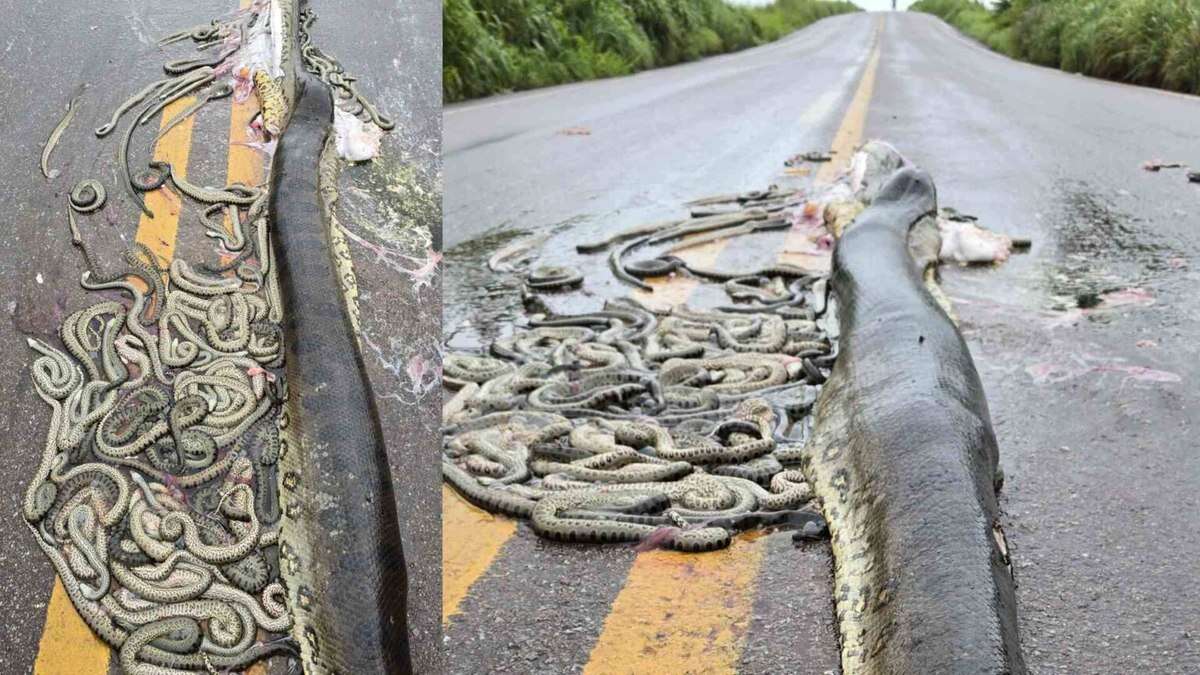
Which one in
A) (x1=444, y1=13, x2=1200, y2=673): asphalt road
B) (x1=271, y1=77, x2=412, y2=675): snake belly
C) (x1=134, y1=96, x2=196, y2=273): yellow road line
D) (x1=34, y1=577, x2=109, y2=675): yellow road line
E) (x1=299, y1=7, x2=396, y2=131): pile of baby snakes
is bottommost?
(x1=444, y1=13, x2=1200, y2=673): asphalt road

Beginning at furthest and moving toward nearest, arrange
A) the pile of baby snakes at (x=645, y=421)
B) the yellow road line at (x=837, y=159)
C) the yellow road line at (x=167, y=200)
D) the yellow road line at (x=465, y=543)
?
the yellow road line at (x=837, y=159)
the pile of baby snakes at (x=645, y=421)
the yellow road line at (x=465, y=543)
the yellow road line at (x=167, y=200)

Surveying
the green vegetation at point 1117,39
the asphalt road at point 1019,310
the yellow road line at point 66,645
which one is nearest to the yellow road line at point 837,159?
the asphalt road at point 1019,310

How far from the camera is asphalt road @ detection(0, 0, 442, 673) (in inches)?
63.9

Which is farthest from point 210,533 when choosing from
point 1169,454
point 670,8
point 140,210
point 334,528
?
point 670,8

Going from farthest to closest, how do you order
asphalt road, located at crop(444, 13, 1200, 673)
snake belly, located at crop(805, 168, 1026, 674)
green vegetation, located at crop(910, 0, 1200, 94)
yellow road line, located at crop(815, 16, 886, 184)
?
green vegetation, located at crop(910, 0, 1200, 94) → yellow road line, located at crop(815, 16, 886, 184) → asphalt road, located at crop(444, 13, 1200, 673) → snake belly, located at crop(805, 168, 1026, 674)

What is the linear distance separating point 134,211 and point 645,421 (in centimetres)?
236

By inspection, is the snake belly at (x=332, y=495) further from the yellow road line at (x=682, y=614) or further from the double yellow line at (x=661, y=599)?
the yellow road line at (x=682, y=614)

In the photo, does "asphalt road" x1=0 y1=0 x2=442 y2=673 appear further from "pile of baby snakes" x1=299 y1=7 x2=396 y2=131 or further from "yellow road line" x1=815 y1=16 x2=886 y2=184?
"yellow road line" x1=815 y1=16 x2=886 y2=184

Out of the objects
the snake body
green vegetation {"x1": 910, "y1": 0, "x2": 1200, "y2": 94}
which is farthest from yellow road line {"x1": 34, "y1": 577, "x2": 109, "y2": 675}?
green vegetation {"x1": 910, "y1": 0, "x2": 1200, "y2": 94}

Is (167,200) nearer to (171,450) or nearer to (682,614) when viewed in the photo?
(171,450)

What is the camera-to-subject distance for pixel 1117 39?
22953mm

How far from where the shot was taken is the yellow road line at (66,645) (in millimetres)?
1510

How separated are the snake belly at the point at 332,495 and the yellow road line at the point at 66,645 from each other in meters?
0.23

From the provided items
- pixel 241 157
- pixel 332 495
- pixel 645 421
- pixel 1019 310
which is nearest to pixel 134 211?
pixel 241 157
